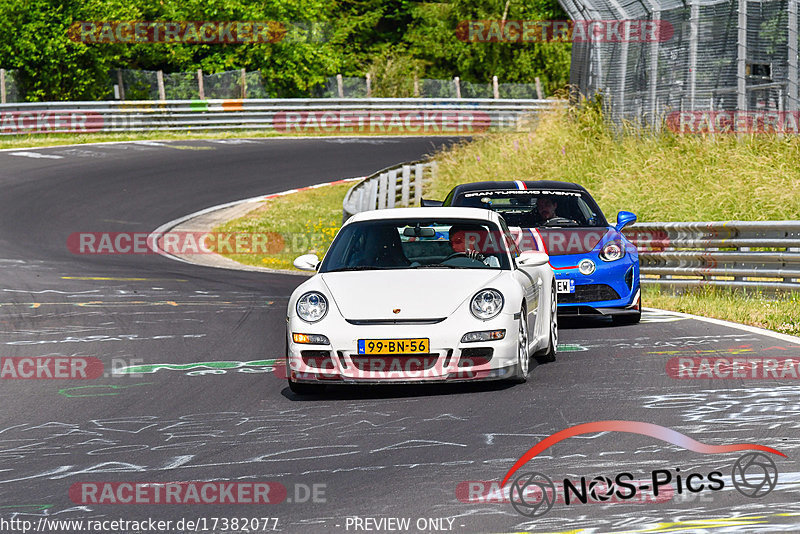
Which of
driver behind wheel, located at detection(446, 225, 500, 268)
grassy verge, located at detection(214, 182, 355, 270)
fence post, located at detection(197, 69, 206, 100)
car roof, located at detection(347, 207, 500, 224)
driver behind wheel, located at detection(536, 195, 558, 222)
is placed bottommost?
grassy verge, located at detection(214, 182, 355, 270)

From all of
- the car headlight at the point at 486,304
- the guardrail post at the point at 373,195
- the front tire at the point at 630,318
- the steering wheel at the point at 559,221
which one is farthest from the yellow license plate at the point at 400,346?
the guardrail post at the point at 373,195

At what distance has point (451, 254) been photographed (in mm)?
9641

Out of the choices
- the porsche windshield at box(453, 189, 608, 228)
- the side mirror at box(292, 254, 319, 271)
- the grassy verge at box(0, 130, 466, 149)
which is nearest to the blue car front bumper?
the porsche windshield at box(453, 189, 608, 228)

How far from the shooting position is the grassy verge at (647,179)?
1444cm

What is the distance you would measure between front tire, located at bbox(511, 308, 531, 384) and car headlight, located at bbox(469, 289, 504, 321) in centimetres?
26

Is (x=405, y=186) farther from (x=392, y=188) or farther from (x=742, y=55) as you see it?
(x=742, y=55)

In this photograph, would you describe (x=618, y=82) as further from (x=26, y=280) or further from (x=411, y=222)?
(x=411, y=222)

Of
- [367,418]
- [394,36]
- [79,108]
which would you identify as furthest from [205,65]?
[367,418]

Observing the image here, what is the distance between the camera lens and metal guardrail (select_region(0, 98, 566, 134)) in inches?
1396

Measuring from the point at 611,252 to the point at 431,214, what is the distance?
125 inches

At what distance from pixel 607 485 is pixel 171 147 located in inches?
1207

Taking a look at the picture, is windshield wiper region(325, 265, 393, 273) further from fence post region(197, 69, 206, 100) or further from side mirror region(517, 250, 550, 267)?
fence post region(197, 69, 206, 100)

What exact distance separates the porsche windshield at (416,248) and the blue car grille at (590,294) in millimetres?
2427

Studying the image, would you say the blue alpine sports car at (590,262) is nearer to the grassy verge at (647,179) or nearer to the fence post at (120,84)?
the grassy verge at (647,179)
